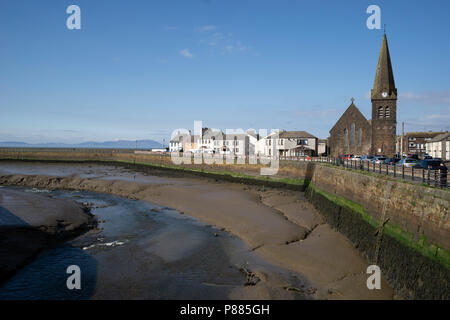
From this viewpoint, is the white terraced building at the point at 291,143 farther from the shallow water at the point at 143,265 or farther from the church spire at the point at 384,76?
the shallow water at the point at 143,265

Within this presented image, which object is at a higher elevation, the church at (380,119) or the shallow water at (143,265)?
the church at (380,119)

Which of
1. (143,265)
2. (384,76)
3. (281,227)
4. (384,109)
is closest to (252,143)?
(384,109)

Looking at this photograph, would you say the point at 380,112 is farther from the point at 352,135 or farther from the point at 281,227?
the point at 281,227

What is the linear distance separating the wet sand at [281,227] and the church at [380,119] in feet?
90.0

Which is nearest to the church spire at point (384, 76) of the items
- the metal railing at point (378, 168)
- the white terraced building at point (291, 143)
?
the white terraced building at point (291, 143)

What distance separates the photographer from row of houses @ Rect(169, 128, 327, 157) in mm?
62219

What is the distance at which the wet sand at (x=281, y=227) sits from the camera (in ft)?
35.5

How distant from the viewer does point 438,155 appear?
62969 mm

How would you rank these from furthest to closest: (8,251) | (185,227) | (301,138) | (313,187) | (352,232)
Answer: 1. (301,138)
2. (313,187)
3. (185,227)
4. (352,232)
5. (8,251)

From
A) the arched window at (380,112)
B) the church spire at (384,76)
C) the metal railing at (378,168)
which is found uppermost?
the church spire at (384,76)

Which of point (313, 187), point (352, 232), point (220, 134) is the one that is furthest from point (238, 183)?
point (220, 134)

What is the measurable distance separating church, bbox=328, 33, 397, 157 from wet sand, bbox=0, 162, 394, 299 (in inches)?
1081
